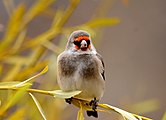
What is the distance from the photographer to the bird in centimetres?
110

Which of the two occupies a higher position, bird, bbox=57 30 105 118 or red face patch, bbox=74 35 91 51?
red face patch, bbox=74 35 91 51

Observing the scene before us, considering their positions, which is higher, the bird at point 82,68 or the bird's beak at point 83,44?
the bird's beak at point 83,44

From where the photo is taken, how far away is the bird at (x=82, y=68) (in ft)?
3.61

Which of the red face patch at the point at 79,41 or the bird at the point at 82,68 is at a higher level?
the red face patch at the point at 79,41

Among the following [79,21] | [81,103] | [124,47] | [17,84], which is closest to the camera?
[17,84]

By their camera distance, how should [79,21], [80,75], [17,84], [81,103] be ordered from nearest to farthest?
[17,84] → [81,103] → [80,75] → [79,21]

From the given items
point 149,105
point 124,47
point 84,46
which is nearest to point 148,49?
point 124,47

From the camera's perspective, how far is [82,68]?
1124 millimetres

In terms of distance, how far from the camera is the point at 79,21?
2.69m

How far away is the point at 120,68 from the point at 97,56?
5.72 feet

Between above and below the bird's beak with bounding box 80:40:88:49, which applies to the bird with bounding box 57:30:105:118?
below

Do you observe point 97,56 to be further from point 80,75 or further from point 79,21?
point 79,21

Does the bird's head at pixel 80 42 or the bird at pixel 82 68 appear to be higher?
the bird's head at pixel 80 42

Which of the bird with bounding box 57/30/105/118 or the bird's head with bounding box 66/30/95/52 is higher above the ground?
the bird's head with bounding box 66/30/95/52
